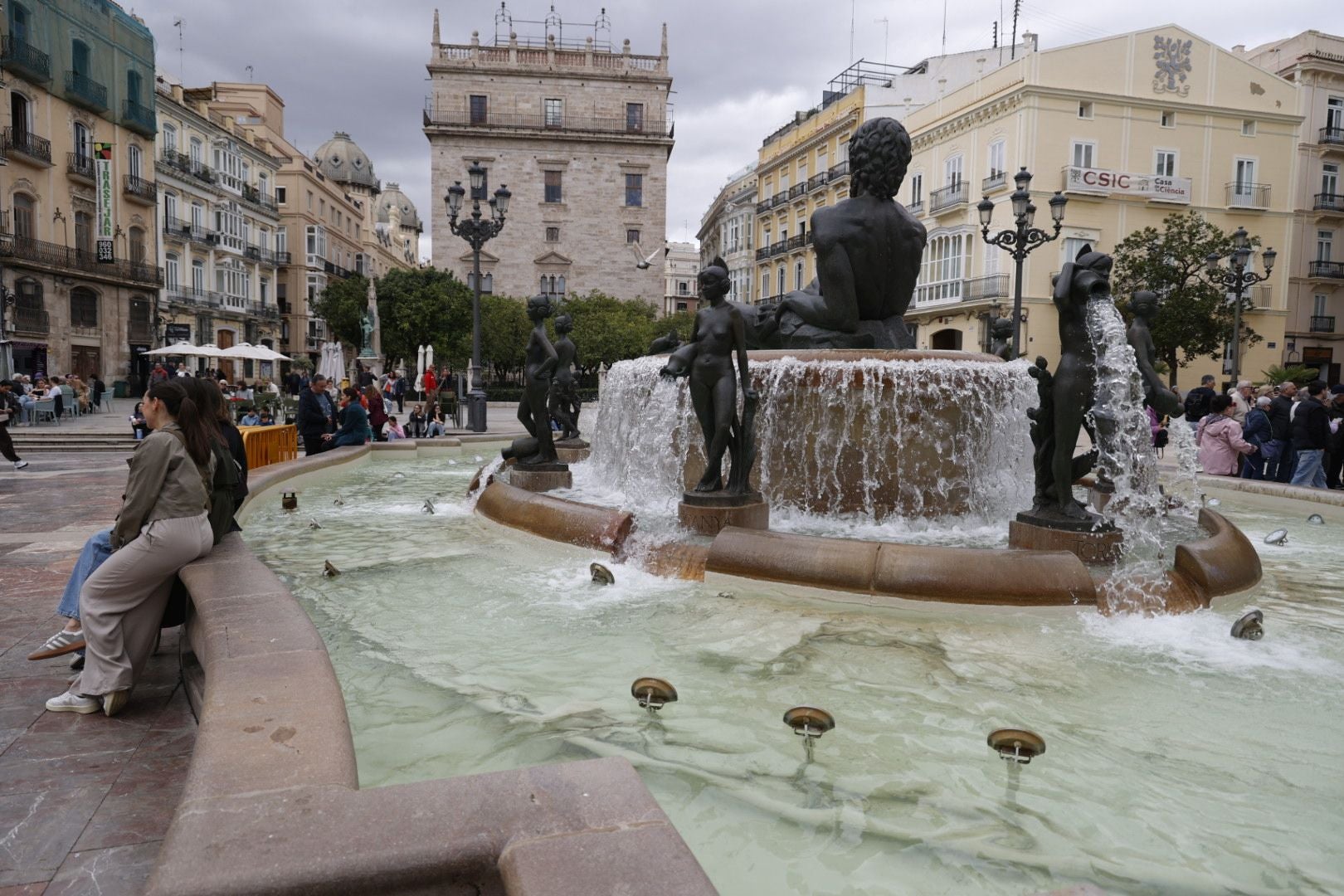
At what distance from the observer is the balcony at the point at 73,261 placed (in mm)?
28984

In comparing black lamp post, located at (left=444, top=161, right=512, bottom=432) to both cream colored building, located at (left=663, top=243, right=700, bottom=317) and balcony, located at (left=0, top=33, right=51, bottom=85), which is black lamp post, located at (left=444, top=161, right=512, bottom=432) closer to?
balcony, located at (left=0, top=33, right=51, bottom=85)

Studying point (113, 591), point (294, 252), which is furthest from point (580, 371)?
point (113, 591)

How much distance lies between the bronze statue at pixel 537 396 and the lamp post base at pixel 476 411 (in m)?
8.70

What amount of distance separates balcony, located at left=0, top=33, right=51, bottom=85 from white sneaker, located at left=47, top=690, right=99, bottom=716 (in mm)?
34012

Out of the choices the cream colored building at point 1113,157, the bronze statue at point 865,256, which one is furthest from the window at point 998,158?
the bronze statue at point 865,256

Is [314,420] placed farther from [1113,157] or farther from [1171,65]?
[1171,65]

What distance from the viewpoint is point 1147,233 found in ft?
97.2

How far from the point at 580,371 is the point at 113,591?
36790mm

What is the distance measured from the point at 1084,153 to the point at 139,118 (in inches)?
1453

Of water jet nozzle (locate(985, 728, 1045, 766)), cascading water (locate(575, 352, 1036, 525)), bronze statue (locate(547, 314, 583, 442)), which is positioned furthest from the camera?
bronze statue (locate(547, 314, 583, 442))

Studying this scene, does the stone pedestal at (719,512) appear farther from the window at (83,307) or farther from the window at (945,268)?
the window at (83,307)

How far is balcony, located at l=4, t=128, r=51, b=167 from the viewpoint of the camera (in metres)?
28.7

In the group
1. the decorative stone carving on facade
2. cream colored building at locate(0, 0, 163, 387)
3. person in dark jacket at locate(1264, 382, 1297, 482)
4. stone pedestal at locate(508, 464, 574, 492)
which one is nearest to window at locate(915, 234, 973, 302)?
the decorative stone carving on facade

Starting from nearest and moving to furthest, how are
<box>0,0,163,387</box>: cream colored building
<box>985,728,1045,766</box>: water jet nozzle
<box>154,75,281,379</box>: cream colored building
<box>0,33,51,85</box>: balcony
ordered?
<box>985,728,1045,766</box>: water jet nozzle, <box>0,33,51,85</box>: balcony, <box>0,0,163,387</box>: cream colored building, <box>154,75,281,379</box>: cream colored building
